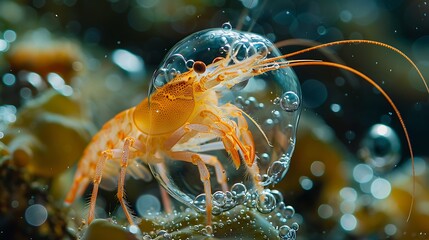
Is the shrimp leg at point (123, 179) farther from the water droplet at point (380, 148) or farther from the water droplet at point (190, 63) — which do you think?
the water droplet at point (380, 148)

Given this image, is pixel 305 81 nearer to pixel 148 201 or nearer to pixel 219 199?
pixel 148 201

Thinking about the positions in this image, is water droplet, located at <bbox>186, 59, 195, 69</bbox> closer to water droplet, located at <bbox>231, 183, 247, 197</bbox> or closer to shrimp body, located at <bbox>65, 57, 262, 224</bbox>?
shrimp body, located at <bbox>65, 57, 262, 224</bbox>

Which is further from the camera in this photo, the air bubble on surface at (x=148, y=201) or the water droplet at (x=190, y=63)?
the air bubble on surface at (x=148, y=201)

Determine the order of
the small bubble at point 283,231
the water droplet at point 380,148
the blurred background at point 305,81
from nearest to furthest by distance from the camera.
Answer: the small bubble at point 283,231 → the blurred background at point 305,81 → the water droplet at point 380,148

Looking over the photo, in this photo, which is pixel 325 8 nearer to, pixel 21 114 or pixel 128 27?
pixel 128 27

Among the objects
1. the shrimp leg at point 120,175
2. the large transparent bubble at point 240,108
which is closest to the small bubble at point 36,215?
the shrimp leg at point 120,175

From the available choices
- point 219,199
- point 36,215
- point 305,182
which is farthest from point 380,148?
point 36,215
